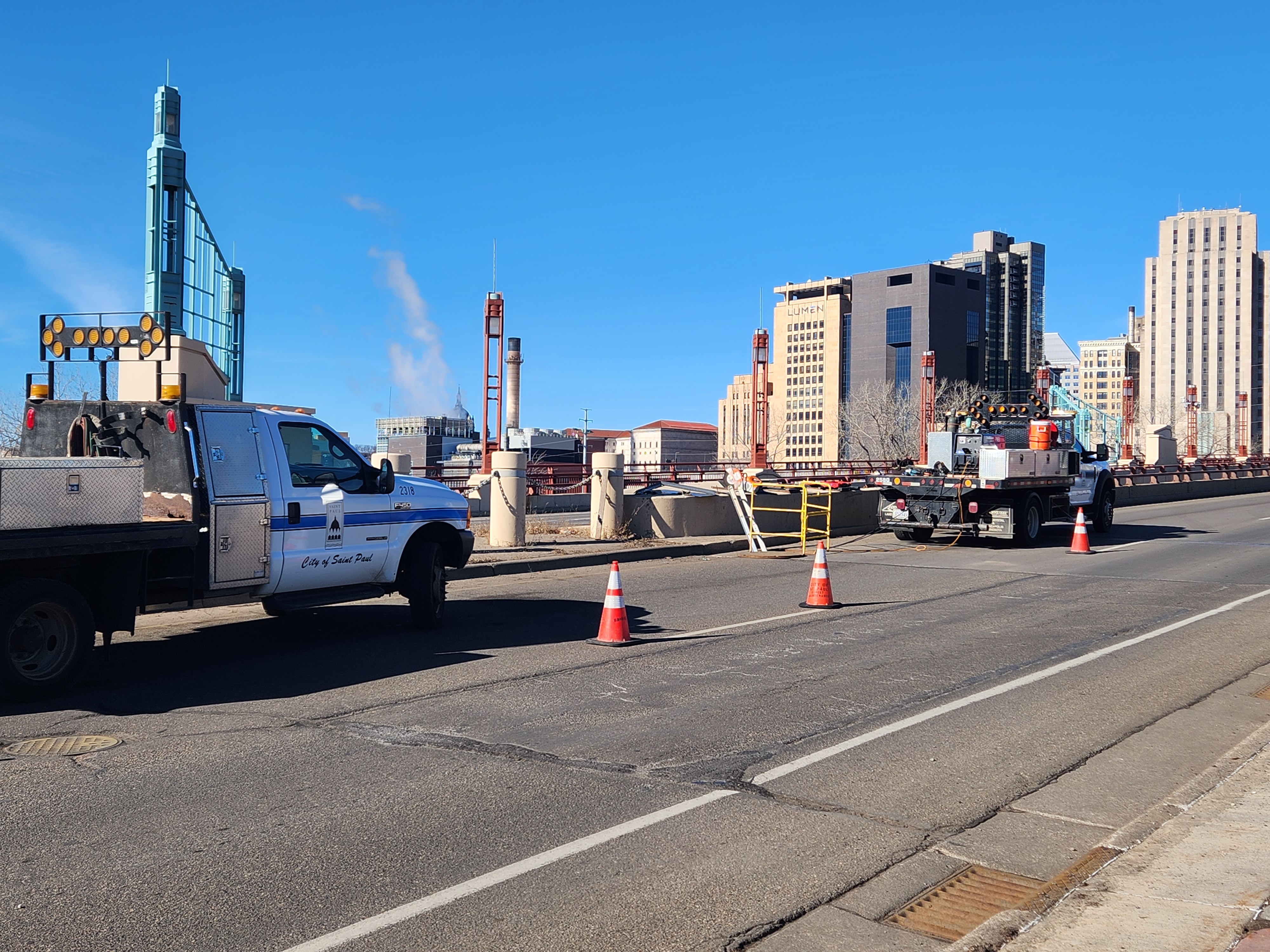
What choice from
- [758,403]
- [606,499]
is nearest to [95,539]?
[606,499]

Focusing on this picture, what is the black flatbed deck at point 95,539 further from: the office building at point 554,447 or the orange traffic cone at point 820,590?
the office building at point 554,447

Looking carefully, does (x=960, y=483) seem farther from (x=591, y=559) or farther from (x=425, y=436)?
(x=425, y=436)

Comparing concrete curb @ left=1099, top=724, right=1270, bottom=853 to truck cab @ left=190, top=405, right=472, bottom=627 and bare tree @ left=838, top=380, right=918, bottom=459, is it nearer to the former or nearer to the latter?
truck cab @ left=190, top=405, right=472, bottom=627

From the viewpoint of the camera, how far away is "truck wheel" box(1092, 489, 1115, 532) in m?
24.5

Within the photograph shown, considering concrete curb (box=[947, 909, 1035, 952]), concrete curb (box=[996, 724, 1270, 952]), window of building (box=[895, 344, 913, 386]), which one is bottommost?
concrete curb (box=[947, 909, 1035, 952])

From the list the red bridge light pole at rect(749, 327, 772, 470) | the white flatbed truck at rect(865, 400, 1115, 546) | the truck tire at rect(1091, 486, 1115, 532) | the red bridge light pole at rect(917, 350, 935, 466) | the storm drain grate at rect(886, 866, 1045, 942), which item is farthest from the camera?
the red bridge light pole at rect(917, 350, 935, 466)

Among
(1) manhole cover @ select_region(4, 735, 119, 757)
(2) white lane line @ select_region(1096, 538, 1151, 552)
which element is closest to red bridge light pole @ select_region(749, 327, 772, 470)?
(2) white lane line @ select_region(1096, 538, 1151, 552)

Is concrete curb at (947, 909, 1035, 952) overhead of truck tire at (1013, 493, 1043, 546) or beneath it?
beneath

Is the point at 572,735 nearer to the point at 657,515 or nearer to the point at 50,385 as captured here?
the point at 50,385

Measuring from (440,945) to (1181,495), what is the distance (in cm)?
4278

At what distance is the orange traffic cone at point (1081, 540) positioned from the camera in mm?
19625

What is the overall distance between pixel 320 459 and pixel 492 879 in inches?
247

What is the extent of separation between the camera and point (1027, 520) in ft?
69.7

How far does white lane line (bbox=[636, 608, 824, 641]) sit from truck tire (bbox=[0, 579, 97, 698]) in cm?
495
